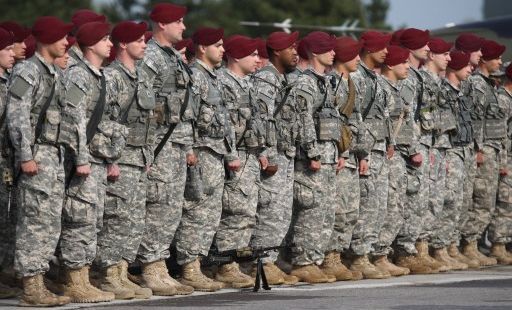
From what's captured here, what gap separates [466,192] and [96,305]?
267 inches

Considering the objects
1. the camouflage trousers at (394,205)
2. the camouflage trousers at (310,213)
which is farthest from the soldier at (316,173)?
the camouflage trousers at (394,205)

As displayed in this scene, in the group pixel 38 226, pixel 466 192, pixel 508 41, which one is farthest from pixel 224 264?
pixel 508 41

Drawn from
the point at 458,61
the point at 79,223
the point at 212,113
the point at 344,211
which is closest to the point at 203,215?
the point at 212,113

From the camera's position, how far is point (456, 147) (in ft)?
65.2

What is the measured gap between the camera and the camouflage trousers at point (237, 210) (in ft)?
54.3

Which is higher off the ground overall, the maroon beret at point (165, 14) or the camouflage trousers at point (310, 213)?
the maroon beret at point (165, 14)

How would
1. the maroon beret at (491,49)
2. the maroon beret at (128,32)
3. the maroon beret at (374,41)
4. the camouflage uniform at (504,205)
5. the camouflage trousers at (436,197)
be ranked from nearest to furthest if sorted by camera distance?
the maroon beret at (128,32)
the maroon beret at (374,41)
the camouflage trousers at (436,197)
the maroon beret at (491,49)
the camouflage uniform at (504,205)

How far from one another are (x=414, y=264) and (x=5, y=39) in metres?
5.56

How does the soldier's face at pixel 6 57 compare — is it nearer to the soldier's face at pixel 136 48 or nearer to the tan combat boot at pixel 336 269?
the soldier's face at pixel 136 48

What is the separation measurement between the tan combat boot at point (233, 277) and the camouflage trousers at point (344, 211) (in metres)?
1.40

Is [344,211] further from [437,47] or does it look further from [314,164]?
[437,47]

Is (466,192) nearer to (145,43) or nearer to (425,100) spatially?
(425,100)

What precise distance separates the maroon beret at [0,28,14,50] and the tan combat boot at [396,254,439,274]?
5.40 meters

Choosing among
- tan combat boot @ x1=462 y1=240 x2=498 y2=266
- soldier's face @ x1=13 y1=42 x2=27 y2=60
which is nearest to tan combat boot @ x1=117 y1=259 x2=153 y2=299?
soldier's face @ x1=13 y1=42 x2=27 y2=60
